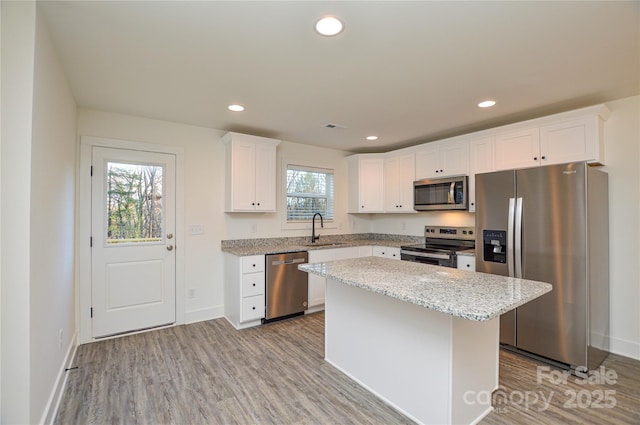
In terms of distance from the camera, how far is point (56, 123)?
2.11 meters

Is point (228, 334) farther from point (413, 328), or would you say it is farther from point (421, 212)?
point (421, 212)

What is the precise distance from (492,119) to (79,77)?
13.0 ft

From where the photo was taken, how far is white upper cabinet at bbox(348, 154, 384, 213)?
4723mm

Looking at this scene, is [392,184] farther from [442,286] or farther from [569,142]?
[442,286]

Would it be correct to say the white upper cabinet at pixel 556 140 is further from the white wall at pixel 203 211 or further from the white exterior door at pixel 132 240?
the white exterior door at pixel 132 240

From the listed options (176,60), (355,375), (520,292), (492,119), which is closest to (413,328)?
(520,292)

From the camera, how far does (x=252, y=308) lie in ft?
A: 11.4

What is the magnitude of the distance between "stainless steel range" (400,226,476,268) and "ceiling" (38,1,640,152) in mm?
1482

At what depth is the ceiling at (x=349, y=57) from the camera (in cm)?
164

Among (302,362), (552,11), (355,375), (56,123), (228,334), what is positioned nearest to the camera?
(552,11)

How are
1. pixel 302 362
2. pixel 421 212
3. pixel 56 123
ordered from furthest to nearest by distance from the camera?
pixel 421 212
pixel 302 362
pixel 56 123

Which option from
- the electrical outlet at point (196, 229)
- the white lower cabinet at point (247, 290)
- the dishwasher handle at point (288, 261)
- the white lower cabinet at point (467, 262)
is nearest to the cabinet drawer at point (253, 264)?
the white lower cabinet at point (247, 290)

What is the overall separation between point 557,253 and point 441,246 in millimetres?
1444

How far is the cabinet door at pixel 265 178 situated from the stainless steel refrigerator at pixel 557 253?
8.26ft
